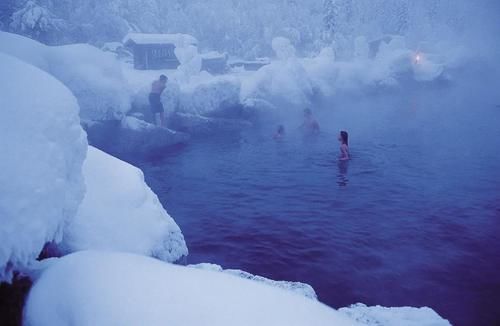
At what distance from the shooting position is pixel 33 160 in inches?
81.8

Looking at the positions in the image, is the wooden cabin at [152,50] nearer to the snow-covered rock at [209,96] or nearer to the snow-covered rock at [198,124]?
the snow-covered rock at [209,96]

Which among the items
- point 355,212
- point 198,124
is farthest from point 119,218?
point 198,124

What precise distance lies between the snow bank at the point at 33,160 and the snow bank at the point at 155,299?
28 cm

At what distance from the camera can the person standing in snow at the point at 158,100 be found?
12.2 meters

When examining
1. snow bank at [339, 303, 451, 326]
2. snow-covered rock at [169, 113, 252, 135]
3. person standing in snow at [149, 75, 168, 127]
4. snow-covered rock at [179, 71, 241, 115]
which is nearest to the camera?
snow bank at [339, 303, 451, 326]

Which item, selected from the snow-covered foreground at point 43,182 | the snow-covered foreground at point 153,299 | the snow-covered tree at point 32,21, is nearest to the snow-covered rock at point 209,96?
the snow-covered foreground at point 43,182

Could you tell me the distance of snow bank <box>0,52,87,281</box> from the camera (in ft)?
6.28

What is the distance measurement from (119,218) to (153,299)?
5.37 ft

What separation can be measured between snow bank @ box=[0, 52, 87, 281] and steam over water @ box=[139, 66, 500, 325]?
3.74m

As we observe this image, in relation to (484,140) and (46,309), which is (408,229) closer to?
(46,309)

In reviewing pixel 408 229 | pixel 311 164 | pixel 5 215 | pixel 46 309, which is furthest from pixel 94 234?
pixel 311 164

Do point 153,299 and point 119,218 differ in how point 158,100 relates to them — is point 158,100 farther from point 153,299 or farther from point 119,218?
point 153,299

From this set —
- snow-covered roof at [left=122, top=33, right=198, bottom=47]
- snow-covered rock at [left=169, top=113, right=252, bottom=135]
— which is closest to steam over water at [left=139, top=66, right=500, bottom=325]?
snow-covered rock at [left=169, top=113, right=252, bottom=135]

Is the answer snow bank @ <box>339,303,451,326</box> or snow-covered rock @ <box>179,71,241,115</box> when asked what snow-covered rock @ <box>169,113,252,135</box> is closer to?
snow-covered rock @ <box>179,71,241,115</box>
